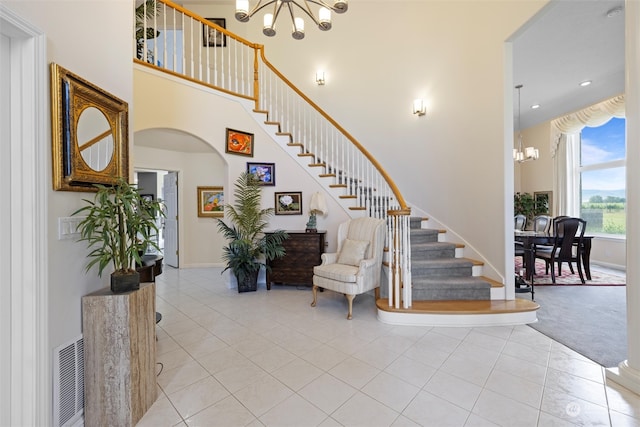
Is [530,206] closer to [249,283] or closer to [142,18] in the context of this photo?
[249,283]

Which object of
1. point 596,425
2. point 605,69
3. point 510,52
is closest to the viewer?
point 596,425

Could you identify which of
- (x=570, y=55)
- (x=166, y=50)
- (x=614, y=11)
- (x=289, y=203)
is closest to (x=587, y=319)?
(x=614, y=11)

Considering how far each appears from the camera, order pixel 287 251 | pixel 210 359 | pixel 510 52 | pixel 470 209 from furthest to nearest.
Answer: pixel 287 251
pixel 470 209
pixel 510 52
pixel 210 359

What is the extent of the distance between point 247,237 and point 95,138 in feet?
8.66

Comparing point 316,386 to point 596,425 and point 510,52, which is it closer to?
point 596,425

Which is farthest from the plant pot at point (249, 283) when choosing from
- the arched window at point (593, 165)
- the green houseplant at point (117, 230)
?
the arched window at point (593, 165)

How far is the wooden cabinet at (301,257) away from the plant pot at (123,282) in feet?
8.54

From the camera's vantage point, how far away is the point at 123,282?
159cm

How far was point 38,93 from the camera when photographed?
1330mm

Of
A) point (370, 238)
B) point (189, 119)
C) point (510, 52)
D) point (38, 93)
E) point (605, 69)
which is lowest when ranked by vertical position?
point (370, 238)

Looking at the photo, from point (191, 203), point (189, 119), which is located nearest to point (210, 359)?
point (189, 119)

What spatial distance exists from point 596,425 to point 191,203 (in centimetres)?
637

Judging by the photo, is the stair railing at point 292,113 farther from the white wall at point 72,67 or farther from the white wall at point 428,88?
the white wall at point 72,67

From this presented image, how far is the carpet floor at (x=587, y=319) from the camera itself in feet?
7.73
